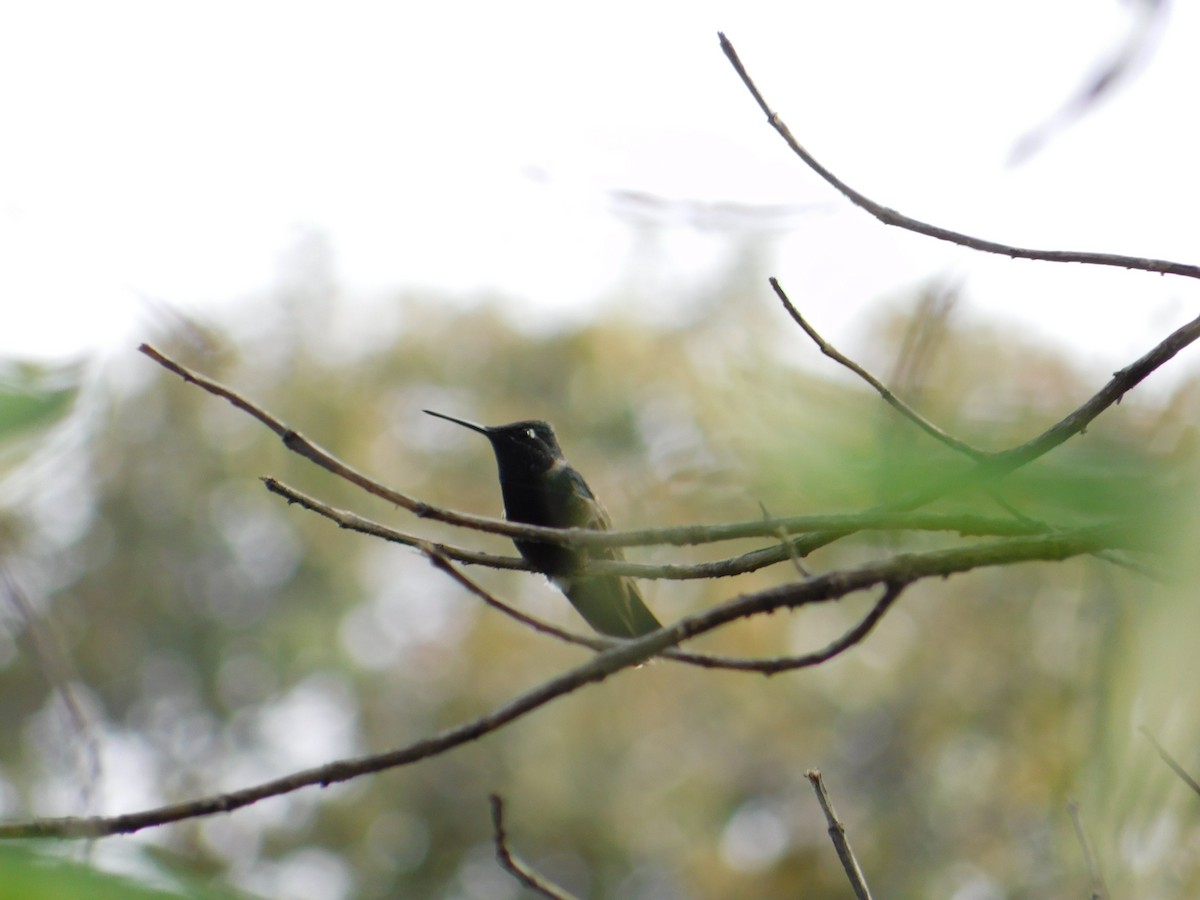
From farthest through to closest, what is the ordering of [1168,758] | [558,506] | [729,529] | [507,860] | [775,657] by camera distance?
1. [558,506]
2. [507,860]
3. [729,529]
4. [775,657]
5. [1168,758]

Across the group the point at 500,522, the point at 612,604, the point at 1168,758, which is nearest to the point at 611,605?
the point at 612,604

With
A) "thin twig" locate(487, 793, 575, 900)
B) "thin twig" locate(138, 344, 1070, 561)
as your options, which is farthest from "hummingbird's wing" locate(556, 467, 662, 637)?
"thin twig" locate(138, 344, 1070, 561)

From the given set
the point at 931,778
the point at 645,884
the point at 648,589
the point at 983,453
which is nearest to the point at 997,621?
the point at 931,778

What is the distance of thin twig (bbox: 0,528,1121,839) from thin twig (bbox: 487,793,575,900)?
1.60 ft

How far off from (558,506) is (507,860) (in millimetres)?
2499

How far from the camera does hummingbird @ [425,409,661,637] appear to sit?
13.5ft

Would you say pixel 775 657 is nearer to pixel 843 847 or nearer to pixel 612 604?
pixel 843 847

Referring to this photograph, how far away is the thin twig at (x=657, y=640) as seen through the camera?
1224 mm

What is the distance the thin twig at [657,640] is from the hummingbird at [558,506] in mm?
2523

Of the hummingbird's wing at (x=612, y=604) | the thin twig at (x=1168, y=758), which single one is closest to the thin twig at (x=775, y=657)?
the thin twig at (x=1168, y=758)

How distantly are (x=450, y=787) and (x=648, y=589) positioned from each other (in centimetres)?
1418

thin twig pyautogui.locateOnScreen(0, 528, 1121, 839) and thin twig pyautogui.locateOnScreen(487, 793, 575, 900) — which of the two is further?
thin twig pyautogui.locateOnScreen(487, 793, 575, 900)

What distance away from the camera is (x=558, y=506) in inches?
175

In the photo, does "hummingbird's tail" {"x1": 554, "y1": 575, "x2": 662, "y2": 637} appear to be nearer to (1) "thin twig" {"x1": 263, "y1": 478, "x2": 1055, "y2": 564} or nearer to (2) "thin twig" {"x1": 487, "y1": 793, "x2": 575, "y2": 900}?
(1) "thin twig" {"x1": 263, "y1": 478, "x2": 1055, "y2": 564}
